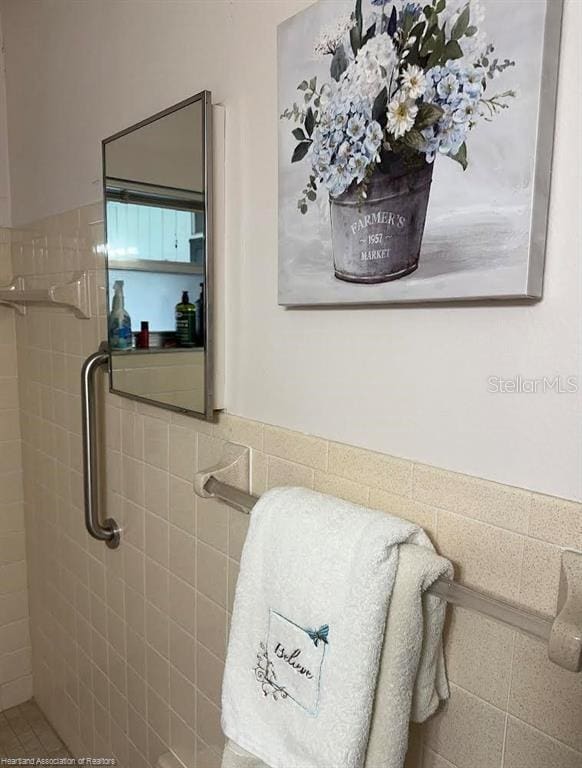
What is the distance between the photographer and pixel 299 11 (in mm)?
816

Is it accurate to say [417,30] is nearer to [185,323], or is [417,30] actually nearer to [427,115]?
[427,115]

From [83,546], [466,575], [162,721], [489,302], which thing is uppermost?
[489,302]

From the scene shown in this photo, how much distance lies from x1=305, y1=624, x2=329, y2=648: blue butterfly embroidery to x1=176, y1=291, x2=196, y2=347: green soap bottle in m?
0.57

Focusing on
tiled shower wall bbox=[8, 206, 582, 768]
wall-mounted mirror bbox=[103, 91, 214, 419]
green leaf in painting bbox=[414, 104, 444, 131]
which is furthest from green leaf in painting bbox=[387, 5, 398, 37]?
tiled shower wall bbox=[8, 206, 582, 768]

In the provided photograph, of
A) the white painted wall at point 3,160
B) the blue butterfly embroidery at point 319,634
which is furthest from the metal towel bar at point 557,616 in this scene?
the white painted wall at point 3,160

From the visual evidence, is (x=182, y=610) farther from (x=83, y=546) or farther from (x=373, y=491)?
(x=373, y=491)

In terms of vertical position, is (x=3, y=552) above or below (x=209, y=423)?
below

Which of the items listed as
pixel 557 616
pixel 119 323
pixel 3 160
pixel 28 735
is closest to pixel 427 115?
pixel 557 616

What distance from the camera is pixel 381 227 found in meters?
0.71

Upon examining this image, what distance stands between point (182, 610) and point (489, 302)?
923 millimetres

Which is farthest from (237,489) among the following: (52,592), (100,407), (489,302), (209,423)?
(52,592)

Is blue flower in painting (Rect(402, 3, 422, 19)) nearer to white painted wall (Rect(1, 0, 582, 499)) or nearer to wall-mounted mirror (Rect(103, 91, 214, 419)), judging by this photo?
white painted wall (Rect(1, 0, 582, 499))

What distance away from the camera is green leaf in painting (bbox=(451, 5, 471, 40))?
605 millimetres

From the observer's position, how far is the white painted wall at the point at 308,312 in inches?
23.1
